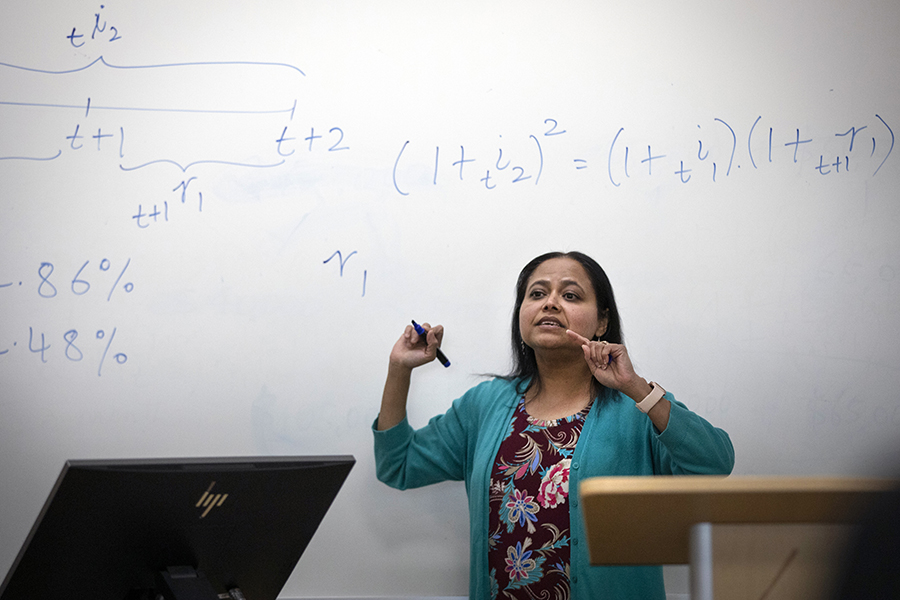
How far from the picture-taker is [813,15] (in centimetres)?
185

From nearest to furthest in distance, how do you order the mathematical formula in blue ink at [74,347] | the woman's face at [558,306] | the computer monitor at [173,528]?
the computer monitor at [173,528] → the woman's face at [558,306] → the mathematical formula in blue ink at [74,347]

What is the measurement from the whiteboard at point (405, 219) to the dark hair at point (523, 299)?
6 cm

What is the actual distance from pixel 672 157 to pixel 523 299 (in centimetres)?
56

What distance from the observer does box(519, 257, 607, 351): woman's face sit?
1603 mm

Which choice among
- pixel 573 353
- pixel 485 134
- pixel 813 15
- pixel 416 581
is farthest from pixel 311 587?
pixel 813 15

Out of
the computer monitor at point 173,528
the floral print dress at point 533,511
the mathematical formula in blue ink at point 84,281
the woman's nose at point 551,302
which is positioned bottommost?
the floral print dress at point 533,511

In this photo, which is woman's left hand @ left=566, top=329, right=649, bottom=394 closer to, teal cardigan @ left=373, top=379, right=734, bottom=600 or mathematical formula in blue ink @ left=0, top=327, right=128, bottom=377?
teal cardigan @ left=373, top=379, right=734, bottom=600

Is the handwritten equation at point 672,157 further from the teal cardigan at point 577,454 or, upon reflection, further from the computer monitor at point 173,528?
the computer monitor at point 173,528

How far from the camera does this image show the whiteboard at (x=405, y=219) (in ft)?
5.73

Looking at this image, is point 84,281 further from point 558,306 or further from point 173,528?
point 558,306

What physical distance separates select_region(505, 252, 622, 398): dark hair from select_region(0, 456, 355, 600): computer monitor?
813 mm

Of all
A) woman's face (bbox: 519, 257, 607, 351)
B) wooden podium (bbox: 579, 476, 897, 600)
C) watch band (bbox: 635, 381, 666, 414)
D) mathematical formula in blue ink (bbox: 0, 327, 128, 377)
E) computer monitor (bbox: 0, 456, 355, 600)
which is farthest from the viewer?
mathematical formula in blue ink (bbox: 0, 327, 128, 377)

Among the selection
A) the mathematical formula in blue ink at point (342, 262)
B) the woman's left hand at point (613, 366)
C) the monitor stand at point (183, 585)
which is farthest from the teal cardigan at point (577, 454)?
the monitor stand at point (183, 585)

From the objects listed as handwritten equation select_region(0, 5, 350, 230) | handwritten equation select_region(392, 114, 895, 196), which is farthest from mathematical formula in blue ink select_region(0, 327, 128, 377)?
handwritten equation select_region(392, 114, 895, 196)
